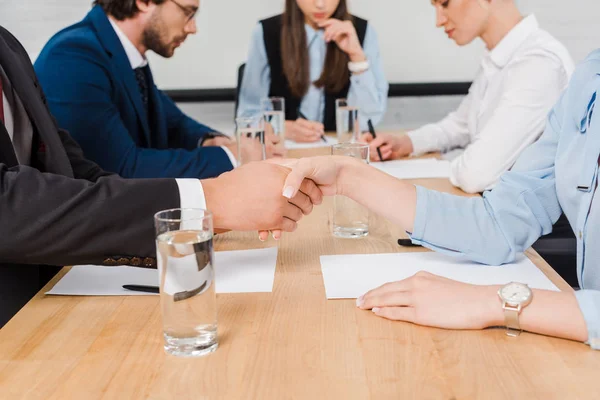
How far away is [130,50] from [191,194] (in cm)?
144

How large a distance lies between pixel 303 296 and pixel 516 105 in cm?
116

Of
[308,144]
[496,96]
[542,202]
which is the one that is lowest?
[308,144]

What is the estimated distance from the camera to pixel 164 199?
44.1 inches

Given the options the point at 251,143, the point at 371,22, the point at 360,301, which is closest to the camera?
the point at 360,301

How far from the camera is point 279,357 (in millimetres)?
849

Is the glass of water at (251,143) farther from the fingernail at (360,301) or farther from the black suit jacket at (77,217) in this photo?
the fingernail at (360,301)

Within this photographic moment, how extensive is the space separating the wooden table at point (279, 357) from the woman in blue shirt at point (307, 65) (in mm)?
2222

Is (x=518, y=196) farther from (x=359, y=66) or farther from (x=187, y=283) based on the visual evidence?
(x=359, y=66)

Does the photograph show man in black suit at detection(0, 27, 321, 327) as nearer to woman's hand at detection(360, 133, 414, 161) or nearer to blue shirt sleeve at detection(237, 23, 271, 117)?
woman's hand at detection(360, 133, 414, 161)

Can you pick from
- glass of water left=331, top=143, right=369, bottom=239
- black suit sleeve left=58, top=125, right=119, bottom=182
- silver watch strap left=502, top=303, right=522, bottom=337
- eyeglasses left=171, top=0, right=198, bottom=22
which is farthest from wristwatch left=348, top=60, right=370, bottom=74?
silver watch strap left=502, top=303, right=522, bottom=337

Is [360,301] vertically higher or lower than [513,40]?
lower

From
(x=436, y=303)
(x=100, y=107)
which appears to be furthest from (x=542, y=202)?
(x=100, y=107)

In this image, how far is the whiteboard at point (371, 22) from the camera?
3.99 meters

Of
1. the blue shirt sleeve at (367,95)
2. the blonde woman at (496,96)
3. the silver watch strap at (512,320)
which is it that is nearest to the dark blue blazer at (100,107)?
the blonde woman at (496,96)
